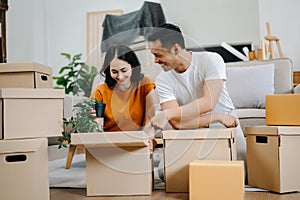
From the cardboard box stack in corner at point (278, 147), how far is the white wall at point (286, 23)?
7.55 feet

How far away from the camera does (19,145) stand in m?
1.48

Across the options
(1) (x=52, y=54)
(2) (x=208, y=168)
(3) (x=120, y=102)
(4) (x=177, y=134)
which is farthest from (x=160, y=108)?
(1) (x=52, y=54)

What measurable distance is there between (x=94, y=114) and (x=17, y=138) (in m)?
0.39

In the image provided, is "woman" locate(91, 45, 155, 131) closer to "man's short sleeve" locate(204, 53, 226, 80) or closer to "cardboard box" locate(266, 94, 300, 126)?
"man's short sleeve" locate(204, 53, 226, 80)

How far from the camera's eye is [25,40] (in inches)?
172

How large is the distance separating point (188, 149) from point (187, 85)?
33 cm

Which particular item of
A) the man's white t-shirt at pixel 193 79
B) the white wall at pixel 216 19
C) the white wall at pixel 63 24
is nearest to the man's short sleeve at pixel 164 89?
the man's white t-shirt at pixel 193 79

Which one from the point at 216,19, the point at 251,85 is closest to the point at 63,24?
the point at 216,19

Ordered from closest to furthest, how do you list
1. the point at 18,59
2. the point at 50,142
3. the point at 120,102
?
1. the point at 120,102
2. the point at 50,142
3. the point at 18,59

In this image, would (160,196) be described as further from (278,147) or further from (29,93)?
(29,93)

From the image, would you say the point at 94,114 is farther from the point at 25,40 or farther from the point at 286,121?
the point at 25,40

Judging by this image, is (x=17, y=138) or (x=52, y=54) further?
(x=52, y=54)

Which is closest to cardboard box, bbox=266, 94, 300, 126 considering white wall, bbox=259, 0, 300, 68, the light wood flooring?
the light wood flooring

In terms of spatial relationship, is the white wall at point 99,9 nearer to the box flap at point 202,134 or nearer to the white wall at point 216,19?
the white wall at point 216,19
